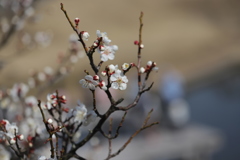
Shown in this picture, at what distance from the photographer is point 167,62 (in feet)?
58.1

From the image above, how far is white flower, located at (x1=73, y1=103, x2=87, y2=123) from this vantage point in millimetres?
1880

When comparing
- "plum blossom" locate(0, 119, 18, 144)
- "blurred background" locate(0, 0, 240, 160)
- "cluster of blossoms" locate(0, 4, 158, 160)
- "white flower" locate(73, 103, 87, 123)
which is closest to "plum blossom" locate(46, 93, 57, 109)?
"cluster of blossoms" locate(0, 4, 158, 160)

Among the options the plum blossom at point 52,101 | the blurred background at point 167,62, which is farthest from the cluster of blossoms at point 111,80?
the blurred background at point 167,62

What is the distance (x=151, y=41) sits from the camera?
18953mm

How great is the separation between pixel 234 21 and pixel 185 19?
3.56 m

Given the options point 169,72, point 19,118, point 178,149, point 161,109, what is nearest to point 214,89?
point 169,72

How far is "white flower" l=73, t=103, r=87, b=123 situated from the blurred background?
1407 mm

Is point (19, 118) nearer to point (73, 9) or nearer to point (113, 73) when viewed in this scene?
point (113, 73)

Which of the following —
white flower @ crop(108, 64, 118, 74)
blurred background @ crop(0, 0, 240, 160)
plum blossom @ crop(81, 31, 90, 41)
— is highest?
blurred background @ crop(0, 0, 240, 160)

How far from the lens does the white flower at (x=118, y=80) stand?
171cm

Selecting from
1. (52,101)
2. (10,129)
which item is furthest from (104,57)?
(10,129)

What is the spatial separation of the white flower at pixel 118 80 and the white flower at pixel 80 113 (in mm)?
230

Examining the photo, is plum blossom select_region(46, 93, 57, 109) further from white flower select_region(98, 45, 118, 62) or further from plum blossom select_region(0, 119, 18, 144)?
white flower select_region(98, 45, 118, 62)

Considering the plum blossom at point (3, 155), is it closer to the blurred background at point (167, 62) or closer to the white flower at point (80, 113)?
the white flower at point (80, 113)
